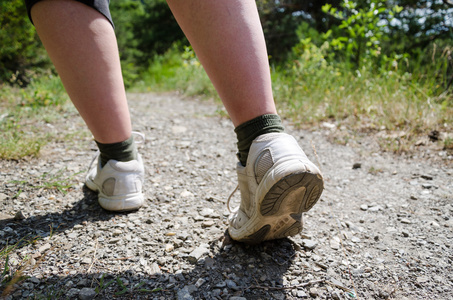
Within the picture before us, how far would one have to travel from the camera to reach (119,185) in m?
1.37

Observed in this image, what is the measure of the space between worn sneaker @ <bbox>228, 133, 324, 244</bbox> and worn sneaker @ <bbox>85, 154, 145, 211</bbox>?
58 centimetres

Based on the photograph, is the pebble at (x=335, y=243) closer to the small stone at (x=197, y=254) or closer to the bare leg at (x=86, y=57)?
the small stone at (x=197, y=254)

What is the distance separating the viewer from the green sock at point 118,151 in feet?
4.36

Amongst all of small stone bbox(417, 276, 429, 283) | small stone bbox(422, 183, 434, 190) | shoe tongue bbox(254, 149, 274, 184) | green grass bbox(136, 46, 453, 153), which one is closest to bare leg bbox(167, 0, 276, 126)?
shoe tongue bbox(254, 149, 274, 184)

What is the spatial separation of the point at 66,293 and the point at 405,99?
2895mm

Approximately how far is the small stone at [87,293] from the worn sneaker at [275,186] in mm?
495

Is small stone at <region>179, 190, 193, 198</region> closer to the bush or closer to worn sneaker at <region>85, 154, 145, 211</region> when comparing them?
worn sneaker at <region>85, 154, 145, 211</region>

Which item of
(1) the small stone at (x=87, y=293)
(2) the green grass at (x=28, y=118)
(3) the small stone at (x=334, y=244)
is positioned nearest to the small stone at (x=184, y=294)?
(1) the small stone at (x=87, y=293)

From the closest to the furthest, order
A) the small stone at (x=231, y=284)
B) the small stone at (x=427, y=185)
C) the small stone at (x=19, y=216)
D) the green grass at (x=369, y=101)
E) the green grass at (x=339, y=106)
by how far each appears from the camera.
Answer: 1. the small stone at (x=231, y=284)
2. the small stone at (x=19, y=216)
3. the small stone at (x=427, y=185)
4. the green grass at (x=339, y=106)
5. the green grass at (x=369, y=101)

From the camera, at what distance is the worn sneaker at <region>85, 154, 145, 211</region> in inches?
53.4

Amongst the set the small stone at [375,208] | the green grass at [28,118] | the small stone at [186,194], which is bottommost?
the small stone at [375,208]

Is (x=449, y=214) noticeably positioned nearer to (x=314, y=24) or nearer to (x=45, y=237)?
(x=45, y=237)

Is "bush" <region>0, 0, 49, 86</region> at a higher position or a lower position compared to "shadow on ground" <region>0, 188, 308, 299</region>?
Result: higher

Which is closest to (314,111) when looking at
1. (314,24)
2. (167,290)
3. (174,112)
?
(174,112)
